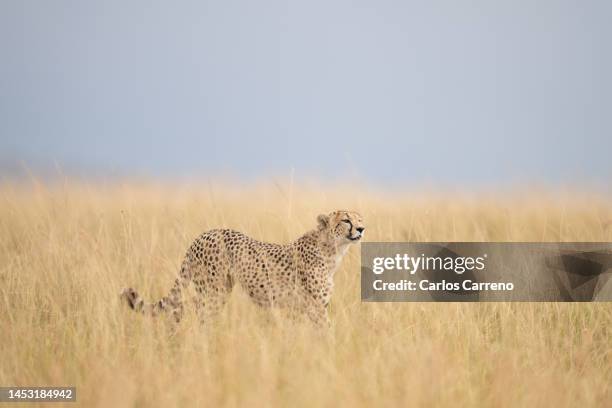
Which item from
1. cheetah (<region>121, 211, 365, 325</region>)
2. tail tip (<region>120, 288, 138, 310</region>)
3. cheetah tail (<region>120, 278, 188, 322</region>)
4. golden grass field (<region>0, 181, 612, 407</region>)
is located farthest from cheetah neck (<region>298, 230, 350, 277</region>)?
tail tip (<region>120, 288, 138, 310</region>)

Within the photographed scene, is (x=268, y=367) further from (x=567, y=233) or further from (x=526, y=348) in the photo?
(x=567, y=233)

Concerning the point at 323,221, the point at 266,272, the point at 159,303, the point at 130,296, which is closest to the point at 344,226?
the point at 323,221

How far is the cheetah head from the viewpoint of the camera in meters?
4.44

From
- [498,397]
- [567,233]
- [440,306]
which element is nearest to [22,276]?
[440,306]

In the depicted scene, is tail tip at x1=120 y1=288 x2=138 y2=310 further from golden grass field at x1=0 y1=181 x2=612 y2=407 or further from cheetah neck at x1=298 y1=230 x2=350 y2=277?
cheetah neck at x1=298 y1=230 x2=350 y2=277

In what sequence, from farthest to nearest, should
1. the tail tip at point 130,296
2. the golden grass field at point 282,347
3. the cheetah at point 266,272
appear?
the cheetah at point 266,272, the tail tip at point 130,296, the golden grass field at point 282,347

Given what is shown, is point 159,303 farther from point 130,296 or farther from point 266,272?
point 266,272

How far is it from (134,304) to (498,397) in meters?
2.34

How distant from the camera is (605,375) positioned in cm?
439

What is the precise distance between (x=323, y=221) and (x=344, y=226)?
8.8 inches

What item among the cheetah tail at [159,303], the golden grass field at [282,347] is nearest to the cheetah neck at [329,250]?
the golden grass field at [282,347]

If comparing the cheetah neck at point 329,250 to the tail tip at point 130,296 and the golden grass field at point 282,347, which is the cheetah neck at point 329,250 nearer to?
the golden grass field at point 282,347

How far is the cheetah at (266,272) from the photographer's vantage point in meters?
4.61

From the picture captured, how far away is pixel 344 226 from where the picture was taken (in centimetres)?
454
